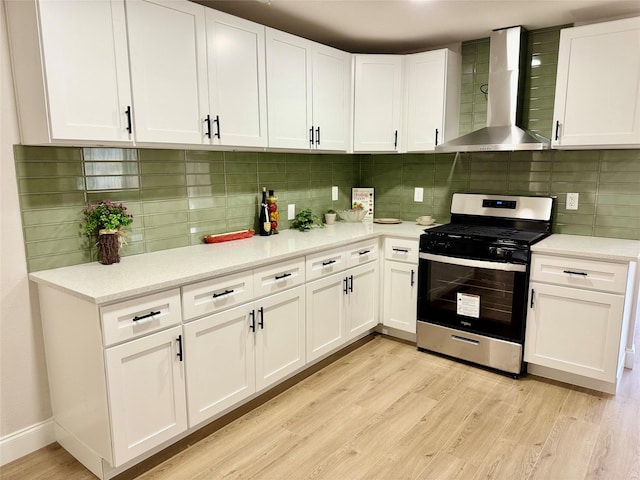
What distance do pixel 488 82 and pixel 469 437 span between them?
7.89 ft

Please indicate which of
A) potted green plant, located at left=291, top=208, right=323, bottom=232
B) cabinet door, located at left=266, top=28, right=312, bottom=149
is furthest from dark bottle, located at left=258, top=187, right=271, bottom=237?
cabinet door, located at left=266, top=28, right=312, bottom=149

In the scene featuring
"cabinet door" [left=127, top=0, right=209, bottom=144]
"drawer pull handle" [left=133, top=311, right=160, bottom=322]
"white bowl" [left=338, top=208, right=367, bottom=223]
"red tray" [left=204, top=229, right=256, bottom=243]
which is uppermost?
"cabinet door" [left=127, top=0, right=209, bottom=144]

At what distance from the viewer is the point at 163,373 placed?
6.52 ft

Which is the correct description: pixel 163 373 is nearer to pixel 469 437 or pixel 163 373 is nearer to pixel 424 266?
pixel 469 437

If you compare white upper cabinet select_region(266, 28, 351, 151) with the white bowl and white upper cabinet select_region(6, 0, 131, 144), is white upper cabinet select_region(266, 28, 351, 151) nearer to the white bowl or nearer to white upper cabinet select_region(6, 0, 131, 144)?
the white bowl

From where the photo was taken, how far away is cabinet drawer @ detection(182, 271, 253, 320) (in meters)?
2.05

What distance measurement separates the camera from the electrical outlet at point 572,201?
120 inches

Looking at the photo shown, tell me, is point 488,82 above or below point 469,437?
above

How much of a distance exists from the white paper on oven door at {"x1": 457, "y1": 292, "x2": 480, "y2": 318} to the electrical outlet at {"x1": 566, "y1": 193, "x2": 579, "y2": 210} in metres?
0.94

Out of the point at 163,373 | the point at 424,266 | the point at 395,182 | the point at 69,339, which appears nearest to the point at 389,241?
the point at 424,266

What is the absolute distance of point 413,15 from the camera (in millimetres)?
2801

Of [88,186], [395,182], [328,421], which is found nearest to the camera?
[88,186]

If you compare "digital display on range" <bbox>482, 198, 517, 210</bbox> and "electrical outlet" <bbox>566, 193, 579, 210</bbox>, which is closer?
"electrical outlet" <bbox>566, 193, 579, 210</bbox>

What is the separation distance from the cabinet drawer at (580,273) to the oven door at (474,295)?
0.33 feet
